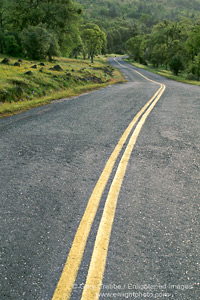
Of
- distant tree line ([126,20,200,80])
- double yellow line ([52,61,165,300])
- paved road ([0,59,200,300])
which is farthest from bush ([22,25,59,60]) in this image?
double yellow line ([52,61,165,300])

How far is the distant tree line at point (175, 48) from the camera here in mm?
42403

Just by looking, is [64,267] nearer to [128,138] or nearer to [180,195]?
[180,195]

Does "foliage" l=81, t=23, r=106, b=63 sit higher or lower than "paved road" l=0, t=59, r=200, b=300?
higher

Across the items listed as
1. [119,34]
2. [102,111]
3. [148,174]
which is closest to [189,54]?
Result: [102,111]

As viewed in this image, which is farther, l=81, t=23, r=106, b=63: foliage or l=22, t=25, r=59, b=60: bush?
l=81, t=23, r=106, b=63: foliage

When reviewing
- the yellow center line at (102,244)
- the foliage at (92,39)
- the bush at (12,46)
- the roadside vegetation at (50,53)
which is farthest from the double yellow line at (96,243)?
the foliage at (92,39)

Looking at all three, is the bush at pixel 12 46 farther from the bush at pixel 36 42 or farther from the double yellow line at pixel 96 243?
the double yellow line at pixel 96 243

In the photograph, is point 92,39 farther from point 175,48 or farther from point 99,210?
point 99,210

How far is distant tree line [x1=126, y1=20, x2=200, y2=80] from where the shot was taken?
139ft

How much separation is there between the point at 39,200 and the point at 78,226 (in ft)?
2.47

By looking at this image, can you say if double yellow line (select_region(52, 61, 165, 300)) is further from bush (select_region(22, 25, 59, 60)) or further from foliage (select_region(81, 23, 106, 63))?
foliage (select_region(81, 23, 106, 63))

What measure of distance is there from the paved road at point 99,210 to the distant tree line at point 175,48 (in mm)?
33978

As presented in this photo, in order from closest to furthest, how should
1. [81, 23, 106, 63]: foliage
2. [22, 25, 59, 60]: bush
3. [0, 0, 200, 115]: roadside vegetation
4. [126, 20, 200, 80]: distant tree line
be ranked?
[0, 0, 200, 115]: roadside vegetation → [22, 25, 59, 60]: bush → [126, 20, 200, 80]: distant tree line → [81, 23, 106, 63]: foliage

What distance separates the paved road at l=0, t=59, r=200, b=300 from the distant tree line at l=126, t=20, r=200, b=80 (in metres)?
34.0
